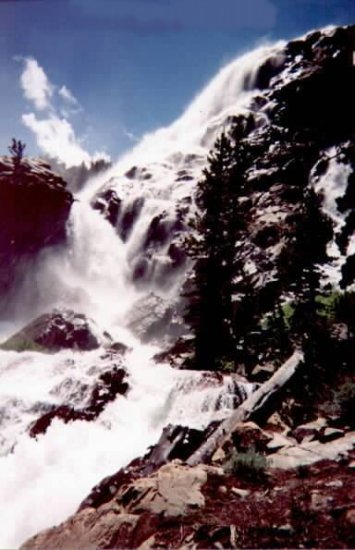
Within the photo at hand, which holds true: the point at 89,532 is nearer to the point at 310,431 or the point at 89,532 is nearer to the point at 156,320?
the point at 310,431

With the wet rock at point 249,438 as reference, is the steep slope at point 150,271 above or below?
above

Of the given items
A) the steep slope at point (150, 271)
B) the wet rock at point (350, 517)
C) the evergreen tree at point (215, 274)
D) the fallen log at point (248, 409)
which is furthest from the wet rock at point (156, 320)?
the wet rock at point (350, 517)

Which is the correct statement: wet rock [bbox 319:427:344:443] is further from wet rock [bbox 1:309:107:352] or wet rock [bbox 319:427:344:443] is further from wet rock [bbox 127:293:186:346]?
wet rock [bbox 127:293:186:346]

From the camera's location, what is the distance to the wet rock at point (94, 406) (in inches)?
619

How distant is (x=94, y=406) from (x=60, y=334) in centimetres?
1767

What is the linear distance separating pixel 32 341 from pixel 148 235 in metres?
22.2

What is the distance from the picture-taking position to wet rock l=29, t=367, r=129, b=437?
51.6 feet

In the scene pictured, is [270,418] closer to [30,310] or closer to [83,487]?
[83,487]

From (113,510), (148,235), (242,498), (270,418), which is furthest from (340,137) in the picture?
(148,235)

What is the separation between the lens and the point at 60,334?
33.2 meters

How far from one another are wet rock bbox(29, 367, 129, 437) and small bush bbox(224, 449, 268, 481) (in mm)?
10024

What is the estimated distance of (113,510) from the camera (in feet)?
22.1

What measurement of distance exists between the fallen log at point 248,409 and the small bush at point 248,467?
6.80 feet

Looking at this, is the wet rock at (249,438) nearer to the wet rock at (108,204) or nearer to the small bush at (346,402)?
the small bush at (346,402)
